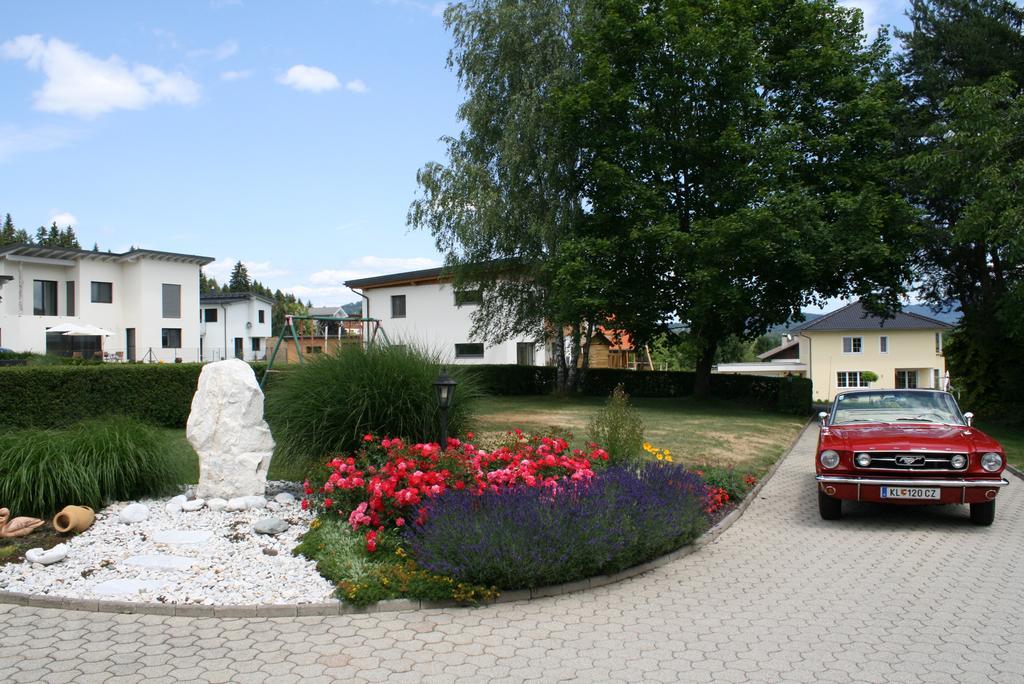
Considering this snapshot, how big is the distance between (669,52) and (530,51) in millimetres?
4486

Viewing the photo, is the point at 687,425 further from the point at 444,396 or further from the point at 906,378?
the point at 906,378

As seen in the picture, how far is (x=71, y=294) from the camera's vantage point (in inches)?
1554

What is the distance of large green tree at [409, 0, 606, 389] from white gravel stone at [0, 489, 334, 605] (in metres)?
16.9

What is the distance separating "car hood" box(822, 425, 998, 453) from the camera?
26.0 feet

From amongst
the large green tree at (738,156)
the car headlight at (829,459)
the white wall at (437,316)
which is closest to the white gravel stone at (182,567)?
the car headlight at (829,459)

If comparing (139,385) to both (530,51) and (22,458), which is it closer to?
(22,458)

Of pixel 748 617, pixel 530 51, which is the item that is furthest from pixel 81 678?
pixel 530 51

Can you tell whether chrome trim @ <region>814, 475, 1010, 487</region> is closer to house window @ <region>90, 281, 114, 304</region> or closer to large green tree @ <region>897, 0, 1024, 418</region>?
large green tree @ <region>897, 0, 1024, 418</region>

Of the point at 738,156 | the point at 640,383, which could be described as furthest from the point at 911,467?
the point at 640,383

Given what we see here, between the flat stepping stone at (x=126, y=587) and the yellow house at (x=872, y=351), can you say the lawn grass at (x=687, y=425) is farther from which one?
the yellow house at (x=872, y=351)

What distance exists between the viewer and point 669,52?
23.8 metres

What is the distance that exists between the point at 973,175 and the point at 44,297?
1607 inches

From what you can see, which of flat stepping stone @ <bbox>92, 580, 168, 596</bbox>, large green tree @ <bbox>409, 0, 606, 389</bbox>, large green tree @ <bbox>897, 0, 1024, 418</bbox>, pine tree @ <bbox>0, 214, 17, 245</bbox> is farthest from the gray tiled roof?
pine tree @ <bbox>0, 214, 17, 245</bbox>

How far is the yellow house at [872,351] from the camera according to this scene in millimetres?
52844
